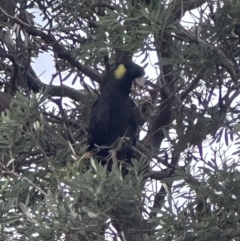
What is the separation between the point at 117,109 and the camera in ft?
11.5

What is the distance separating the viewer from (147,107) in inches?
124

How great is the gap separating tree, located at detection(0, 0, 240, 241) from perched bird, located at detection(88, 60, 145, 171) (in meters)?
0.31

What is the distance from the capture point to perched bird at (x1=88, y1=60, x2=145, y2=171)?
11.1 ft

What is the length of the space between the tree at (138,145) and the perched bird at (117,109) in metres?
0.31

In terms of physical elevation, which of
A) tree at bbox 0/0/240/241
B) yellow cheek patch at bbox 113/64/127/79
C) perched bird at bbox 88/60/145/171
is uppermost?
yellow cheek patch at bbox 113/64/127/79

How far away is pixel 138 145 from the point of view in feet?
10.3

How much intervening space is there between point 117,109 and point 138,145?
0.43 metres

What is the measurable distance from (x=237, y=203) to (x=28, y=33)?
135 centimetres

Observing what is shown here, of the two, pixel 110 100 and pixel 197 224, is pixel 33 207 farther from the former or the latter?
pixel 110 100

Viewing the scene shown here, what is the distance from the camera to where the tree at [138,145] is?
2.07 m

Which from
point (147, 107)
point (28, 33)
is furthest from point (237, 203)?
point (28, 33)

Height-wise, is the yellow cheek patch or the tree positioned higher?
the yellow cheek patch

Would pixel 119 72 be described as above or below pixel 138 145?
above

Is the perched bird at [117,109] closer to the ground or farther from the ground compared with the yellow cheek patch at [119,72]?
closer to the ground
